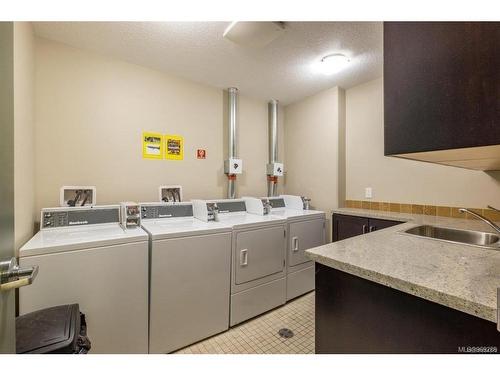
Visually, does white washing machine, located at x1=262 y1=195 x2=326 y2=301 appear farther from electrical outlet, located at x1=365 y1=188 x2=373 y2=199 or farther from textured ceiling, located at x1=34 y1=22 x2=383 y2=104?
textured ceiling, located at x1=34 y1=22 x2=383 y2=104

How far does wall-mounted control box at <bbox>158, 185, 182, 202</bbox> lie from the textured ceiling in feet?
4.14

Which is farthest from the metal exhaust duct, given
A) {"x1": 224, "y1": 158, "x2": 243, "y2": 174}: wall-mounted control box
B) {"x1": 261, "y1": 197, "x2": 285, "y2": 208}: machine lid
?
{"x1": 261, "y1": 197, "x2": 285, "y2": 208}: machine lid

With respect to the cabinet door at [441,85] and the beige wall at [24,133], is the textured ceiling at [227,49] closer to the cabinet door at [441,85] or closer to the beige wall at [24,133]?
the beige wall at [24,133]

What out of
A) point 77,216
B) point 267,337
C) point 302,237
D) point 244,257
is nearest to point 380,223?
point 302,237

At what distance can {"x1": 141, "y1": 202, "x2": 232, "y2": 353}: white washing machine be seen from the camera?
159 centimetres

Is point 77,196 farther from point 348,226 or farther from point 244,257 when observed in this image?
point 348,226

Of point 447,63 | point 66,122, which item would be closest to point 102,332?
point 66,122

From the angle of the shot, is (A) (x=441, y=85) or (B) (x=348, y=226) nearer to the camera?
(A) (x=441, y=85)

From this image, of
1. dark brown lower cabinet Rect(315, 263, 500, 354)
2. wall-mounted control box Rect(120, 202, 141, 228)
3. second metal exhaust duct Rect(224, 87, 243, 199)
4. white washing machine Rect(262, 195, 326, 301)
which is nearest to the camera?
dark brown lower cabinet Rect(315, 263, 500, 354)

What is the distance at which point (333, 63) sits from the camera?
2.26m

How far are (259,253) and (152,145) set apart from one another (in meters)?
1.59

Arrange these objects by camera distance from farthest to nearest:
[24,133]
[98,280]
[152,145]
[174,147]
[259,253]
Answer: [174,147], [152,145], [259,253], [24,133], [98,280]

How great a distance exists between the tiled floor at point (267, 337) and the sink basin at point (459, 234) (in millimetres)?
1162

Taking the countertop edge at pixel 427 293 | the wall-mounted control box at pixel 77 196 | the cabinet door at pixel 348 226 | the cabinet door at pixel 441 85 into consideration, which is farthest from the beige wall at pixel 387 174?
the wall-mounted control box at pixel 77 196
